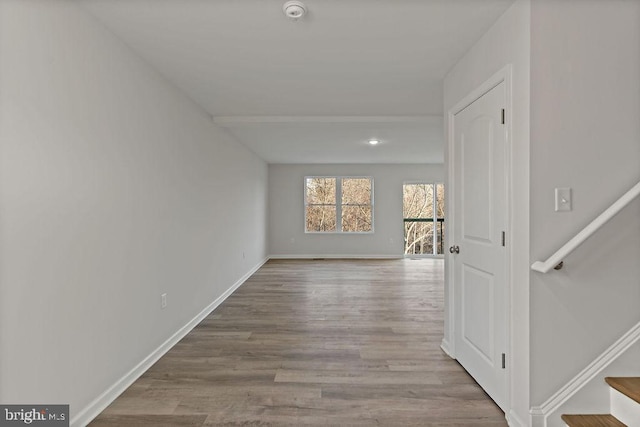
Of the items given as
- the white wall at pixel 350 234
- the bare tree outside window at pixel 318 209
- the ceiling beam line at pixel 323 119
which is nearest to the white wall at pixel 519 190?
the ceiling beam line at pixel 323 119

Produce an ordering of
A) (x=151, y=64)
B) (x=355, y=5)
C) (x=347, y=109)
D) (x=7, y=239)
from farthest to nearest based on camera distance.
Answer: (x=347, y=109) < (x=151, y=64) < (x=355, y=5) < (x=7, y=239)

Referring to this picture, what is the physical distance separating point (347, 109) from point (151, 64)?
1979 mm

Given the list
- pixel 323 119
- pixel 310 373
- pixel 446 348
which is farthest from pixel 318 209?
pixel 310 373

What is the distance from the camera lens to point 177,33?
2.14 metres

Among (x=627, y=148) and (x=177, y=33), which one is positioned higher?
(x=177, y=33)

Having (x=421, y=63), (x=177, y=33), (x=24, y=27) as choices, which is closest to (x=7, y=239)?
(x=24, y=27)

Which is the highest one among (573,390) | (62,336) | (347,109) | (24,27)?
(347,109)

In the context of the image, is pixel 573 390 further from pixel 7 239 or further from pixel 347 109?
pixel 347 109

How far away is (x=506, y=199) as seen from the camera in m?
1.92

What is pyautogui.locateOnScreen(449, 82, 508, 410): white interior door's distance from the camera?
1983 mm

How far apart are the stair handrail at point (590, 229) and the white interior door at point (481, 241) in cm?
32

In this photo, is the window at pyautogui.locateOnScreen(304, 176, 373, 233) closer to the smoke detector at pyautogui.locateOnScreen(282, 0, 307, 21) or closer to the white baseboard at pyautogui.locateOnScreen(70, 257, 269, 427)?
the white baseboard at pyautogui.locateOnScreen(70, 257, 269, 427)

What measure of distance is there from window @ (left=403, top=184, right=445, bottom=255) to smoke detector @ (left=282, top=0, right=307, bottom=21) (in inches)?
267

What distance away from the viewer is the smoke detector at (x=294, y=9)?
1.82 metres
